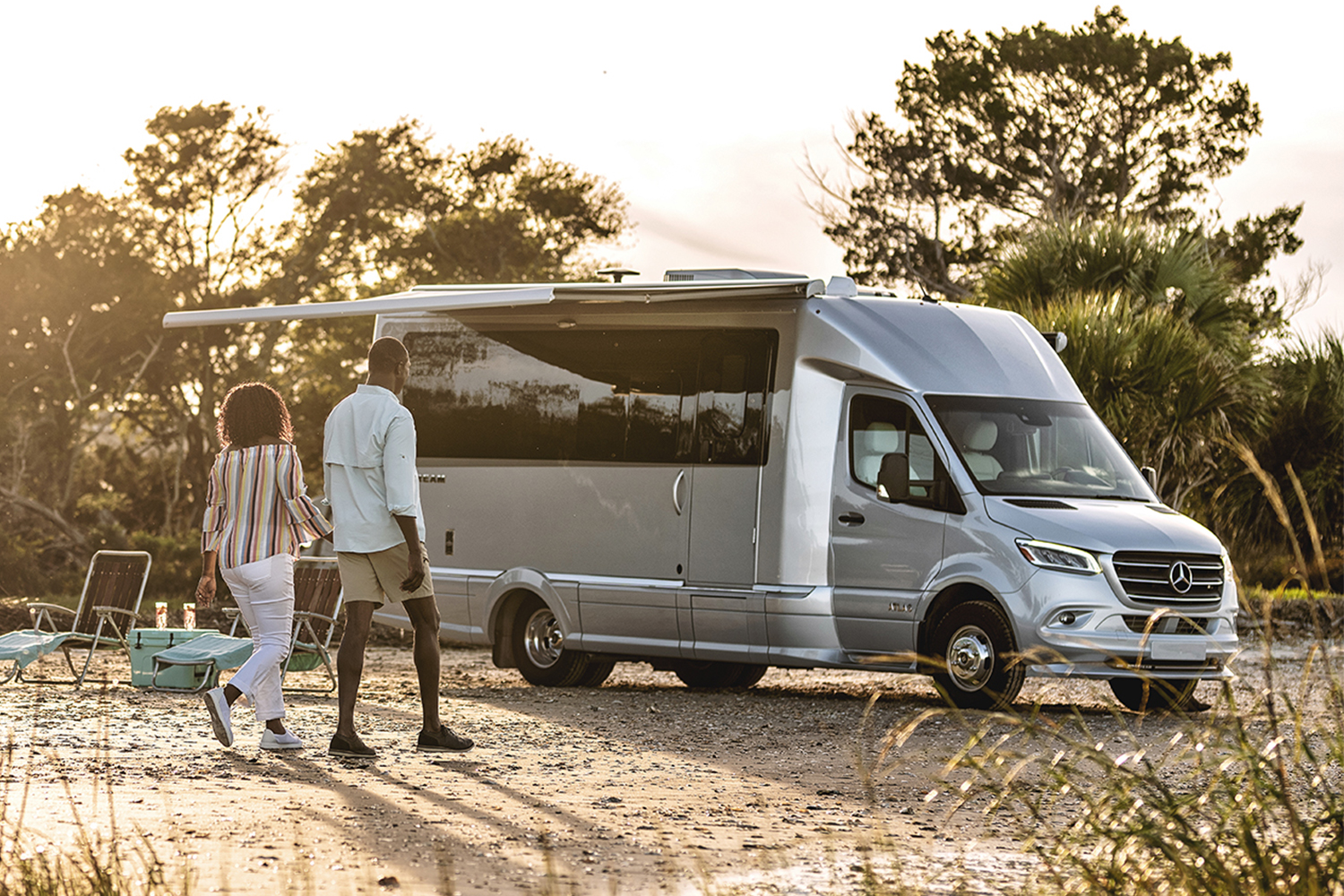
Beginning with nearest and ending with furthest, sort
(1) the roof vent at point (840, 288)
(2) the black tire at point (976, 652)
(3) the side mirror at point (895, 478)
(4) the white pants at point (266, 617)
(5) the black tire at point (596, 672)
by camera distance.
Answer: (4) the white pants at point (266, 617) → (2) the black tire at point (976, 652) → (3) the side mirror at point (895, 478) → (1) the roof vent at point (840, 288) → (5) the black tire at point (596, 672)

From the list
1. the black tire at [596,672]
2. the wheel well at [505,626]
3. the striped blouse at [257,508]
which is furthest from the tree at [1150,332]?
the striped blouse at [257,508]

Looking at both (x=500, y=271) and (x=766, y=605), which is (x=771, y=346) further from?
(x=500, y=271)

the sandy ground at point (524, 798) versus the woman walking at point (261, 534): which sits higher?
the woman walking at point (261, 534)

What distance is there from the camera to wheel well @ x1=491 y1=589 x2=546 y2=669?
14414mm

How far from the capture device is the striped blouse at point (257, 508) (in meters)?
9.32

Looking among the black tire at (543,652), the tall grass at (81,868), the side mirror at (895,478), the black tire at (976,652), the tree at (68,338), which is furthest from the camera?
the tree at (68,338)

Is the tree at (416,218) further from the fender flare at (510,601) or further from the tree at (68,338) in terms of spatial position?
the fender flare at (510,601)

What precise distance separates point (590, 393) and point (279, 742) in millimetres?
5299

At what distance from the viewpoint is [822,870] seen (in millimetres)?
6285

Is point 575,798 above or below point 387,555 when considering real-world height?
below

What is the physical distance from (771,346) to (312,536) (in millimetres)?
4584

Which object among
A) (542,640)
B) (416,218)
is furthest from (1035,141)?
(542,640)

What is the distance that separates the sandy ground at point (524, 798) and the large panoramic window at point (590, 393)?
2012 millimetres

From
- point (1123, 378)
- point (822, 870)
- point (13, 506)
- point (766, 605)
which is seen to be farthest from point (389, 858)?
point (13, 506)
